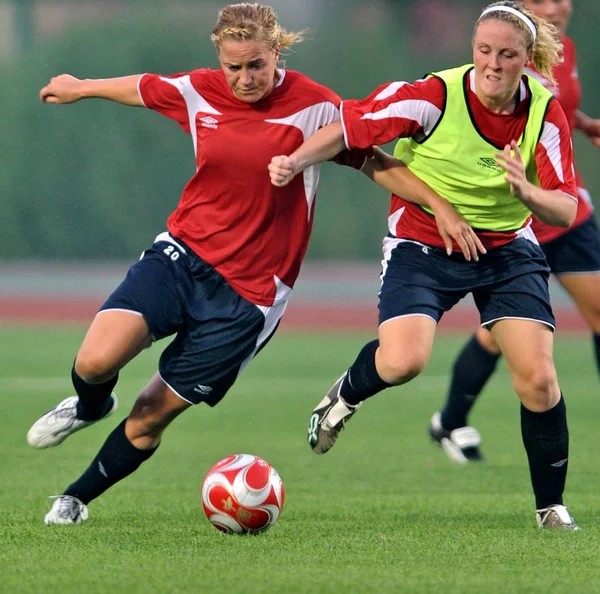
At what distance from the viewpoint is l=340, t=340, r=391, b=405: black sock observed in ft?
18.0

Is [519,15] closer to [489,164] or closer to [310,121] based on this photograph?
[489,164]

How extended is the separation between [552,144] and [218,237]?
60.5 inches

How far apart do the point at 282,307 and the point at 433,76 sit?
127 centimetres

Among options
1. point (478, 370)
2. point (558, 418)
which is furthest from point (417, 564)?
point (478, 370)

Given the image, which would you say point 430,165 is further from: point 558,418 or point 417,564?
point 417,564

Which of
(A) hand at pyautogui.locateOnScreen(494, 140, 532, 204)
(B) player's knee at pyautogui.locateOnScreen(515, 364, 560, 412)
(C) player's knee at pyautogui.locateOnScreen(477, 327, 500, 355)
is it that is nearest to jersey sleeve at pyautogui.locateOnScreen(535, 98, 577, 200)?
(A) hand at pyautogui.locateOnScreen(494, 140, 532, 204)

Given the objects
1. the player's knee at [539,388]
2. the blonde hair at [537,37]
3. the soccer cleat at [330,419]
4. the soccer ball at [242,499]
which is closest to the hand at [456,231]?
the player's knee at [539,388]

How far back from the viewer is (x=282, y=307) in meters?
5.63

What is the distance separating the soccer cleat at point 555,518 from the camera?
5.26 m

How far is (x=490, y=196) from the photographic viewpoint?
17.8 feet

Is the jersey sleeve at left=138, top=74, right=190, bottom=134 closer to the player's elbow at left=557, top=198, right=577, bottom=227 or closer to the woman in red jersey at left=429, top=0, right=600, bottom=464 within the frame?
the player's elbow at left=557, top=198, right=577, bottom=227

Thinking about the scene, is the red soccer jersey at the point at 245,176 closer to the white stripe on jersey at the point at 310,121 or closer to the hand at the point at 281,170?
the white stripe on jersey at the point at 310,121

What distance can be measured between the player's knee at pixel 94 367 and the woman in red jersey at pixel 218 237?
0.02m

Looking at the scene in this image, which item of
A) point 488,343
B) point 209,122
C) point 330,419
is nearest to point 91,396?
point 330,419
